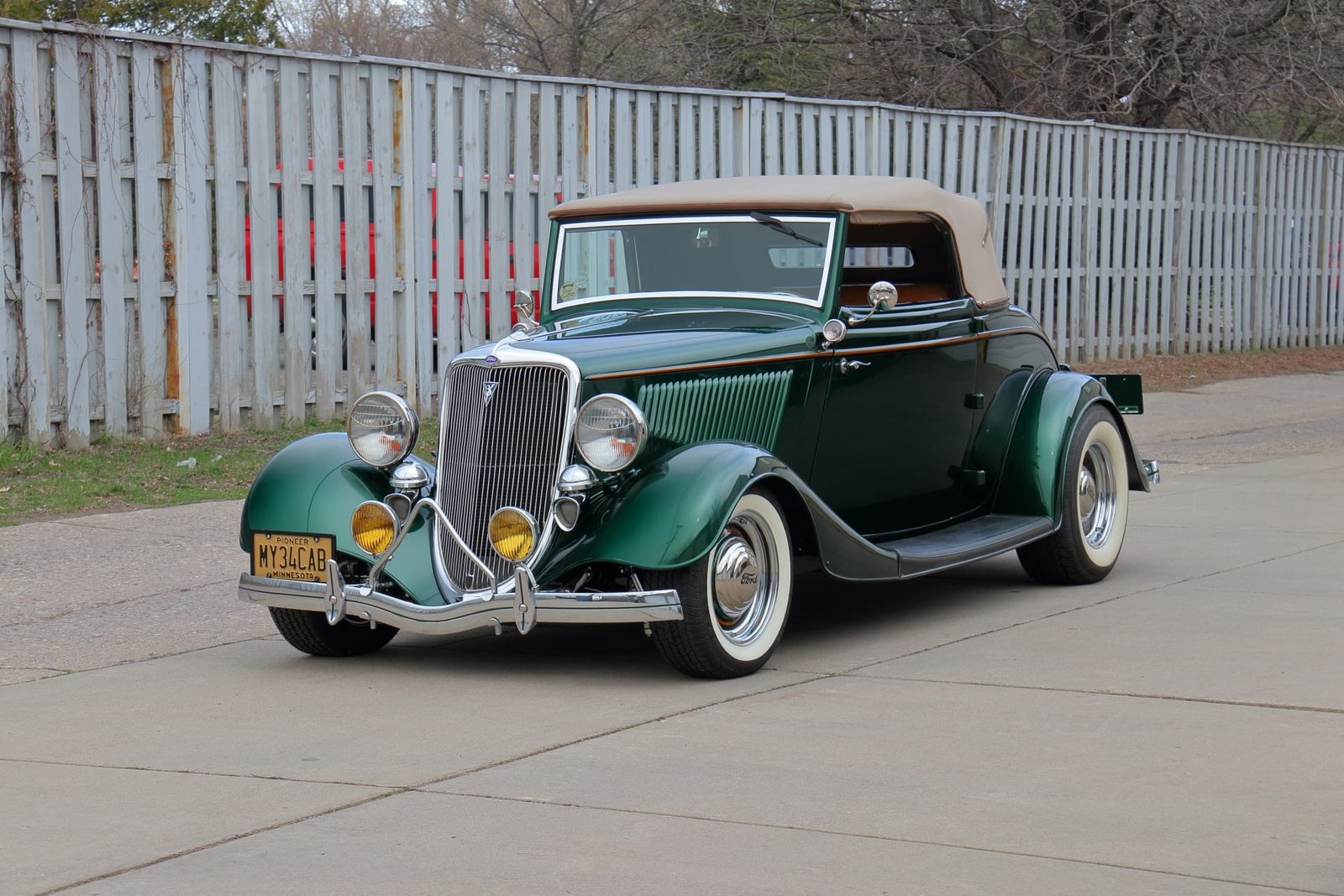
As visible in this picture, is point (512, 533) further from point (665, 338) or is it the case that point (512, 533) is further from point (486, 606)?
point (665, 338)

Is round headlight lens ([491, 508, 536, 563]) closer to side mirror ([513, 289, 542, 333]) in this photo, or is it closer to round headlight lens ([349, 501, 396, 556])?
round headlight lens ([349, 501, 396, 556])

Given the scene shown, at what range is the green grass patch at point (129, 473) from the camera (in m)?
9.80

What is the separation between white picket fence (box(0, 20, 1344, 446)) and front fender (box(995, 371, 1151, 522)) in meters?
6.36

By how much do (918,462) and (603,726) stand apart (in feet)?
8.73

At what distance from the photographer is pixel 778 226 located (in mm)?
7258

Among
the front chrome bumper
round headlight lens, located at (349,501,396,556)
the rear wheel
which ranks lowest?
the rear wheel

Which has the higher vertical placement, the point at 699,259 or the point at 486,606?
the point at 699,259

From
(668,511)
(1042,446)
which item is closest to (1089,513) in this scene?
(1042,446)

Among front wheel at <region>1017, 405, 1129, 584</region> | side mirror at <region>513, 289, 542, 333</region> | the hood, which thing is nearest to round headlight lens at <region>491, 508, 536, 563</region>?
the hood

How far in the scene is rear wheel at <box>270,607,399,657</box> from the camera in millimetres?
6402

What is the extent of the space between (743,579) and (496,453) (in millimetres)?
984

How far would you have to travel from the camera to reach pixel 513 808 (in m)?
4.37

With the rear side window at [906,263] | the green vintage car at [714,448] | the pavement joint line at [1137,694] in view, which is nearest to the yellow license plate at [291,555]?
the green vintage car at [714,448]

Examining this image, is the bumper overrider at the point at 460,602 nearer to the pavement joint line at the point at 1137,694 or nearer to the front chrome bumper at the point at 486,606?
the front chrome bumper at the point at 486,606
